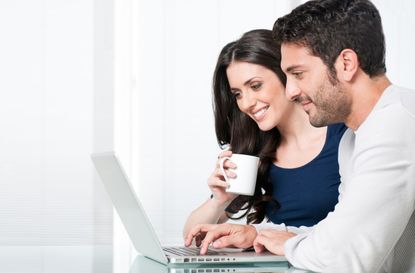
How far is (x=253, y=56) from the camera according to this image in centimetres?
232

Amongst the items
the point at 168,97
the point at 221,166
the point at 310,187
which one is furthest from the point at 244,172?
the point at 168,97

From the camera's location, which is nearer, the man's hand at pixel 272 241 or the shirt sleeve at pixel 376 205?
the shirt sleeve at pixel 376 205

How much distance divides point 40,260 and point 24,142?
2.67 meters

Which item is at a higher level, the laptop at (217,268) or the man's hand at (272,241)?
the man's hand at (272,241)

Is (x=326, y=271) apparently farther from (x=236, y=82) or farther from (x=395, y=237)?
(x=236, y=82)

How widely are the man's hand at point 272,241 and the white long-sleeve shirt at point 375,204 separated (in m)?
0.17

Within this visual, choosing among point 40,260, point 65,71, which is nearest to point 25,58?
point 65,71

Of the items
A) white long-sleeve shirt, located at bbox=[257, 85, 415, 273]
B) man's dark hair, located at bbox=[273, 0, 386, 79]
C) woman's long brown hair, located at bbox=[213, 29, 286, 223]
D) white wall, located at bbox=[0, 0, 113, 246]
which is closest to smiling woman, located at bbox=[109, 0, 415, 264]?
white wall, located at bbox=[0, 0, 113, 246]

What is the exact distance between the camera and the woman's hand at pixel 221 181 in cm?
194

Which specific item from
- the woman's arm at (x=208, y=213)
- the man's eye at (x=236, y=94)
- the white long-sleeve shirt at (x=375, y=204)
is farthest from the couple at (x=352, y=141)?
the man's eye at (x=236, y=94)

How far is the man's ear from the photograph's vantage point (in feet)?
4.87

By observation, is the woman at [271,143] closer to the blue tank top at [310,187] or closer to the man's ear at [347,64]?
the blue tank top at [310,187]

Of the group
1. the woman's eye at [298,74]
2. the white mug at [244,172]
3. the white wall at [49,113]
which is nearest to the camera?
the woman's eye at [298,74]

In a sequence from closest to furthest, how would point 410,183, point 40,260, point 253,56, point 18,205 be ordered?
point 410,183 < point 40,260 < point 253,56 < point 18,205
